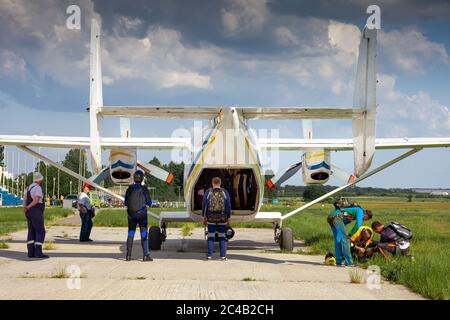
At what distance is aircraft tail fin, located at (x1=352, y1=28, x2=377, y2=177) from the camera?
1113cm

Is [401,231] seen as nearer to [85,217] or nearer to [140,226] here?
[140,226]

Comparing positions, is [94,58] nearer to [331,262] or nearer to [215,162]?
[215,162]

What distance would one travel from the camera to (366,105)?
444 inches

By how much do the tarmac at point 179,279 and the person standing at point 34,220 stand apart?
339mm

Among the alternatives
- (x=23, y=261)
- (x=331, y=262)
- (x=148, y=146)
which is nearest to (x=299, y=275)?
(x=331, y=262)

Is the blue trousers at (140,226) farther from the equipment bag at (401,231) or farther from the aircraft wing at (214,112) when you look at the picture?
the equipment bag at (401,231)

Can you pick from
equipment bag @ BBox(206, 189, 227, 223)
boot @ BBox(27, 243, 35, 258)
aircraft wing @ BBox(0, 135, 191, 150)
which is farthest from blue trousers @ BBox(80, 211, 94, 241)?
equipment bag @ BBox(206, 189, 227, 223)

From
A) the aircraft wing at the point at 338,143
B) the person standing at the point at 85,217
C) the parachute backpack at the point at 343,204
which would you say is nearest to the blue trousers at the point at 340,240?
the parachute backpack at the point at 343,204

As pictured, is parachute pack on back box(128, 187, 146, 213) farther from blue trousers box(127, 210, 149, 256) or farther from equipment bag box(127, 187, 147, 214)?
blue trousers box(127, 210, 149, 256)

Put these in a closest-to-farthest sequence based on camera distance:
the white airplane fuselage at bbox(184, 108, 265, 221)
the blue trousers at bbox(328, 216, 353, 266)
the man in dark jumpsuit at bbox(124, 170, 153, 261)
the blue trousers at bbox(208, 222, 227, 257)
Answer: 1. the blue trousers at bbox(328, 216, 353, 266)
2. the white airplane fuselage at bbox(184, 108, 265, 221)
3. the man in dark jumpsuit at bbox(124, 170, 153, 261)
4. the blue trousers at bbox(208, 222, 227, 257)

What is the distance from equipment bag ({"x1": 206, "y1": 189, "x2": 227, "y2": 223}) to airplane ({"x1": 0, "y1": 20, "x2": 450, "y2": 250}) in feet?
1.70

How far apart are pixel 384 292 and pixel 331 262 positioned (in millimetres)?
3366

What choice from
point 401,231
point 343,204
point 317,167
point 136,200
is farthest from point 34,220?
point 317,167
